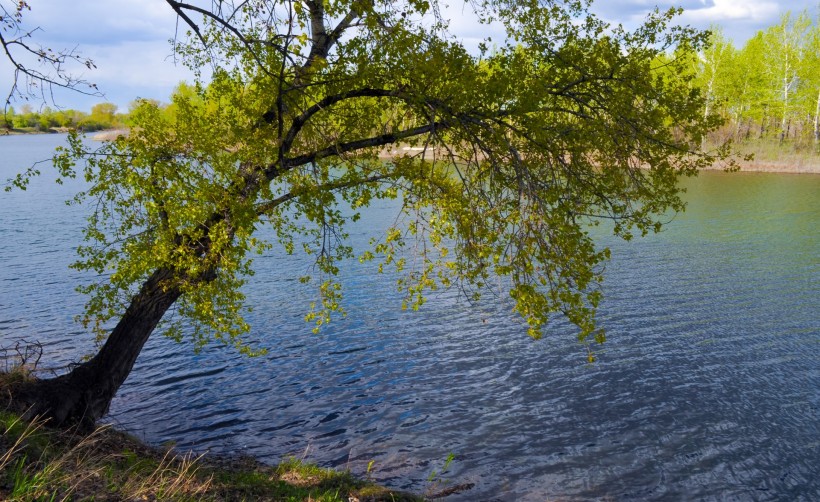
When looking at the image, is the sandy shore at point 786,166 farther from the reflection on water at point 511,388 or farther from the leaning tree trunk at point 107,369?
the leaning tree trunk at point 107,369

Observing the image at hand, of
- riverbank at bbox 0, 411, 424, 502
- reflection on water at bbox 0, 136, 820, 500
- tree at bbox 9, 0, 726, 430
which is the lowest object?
reflection on water at bbox 0, 136, 820, 500

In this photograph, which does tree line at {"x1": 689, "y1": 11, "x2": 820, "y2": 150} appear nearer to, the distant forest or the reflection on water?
the distant forest

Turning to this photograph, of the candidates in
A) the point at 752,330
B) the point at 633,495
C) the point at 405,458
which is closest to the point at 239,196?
the point at 405,458

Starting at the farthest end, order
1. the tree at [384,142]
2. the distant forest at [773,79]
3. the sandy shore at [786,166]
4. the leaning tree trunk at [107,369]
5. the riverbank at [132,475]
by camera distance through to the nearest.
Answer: the distant forest at [773,79]
the sandy shore at [786,166]
the leaning tree trunk at [107,369]
the tree at [384,142]
the riverbank at [132,475]

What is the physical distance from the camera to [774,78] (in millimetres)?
61688

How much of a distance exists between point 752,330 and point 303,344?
1065cm

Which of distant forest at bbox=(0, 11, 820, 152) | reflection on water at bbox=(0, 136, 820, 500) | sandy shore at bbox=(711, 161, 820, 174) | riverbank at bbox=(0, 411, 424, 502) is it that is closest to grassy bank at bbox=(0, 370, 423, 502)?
riverbank at bbox=(0, 411, 424, 502)

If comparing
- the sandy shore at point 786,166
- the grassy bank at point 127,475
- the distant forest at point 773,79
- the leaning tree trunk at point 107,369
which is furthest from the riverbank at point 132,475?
the distant forest at point 773,79

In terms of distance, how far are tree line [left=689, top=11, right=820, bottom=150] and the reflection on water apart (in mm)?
46503

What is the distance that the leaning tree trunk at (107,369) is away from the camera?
9.71 meters

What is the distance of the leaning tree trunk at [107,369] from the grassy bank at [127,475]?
0.47m

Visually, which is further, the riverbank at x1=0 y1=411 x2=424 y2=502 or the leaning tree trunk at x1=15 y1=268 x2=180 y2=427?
the leaning tree trunk at x1=15 y1=268 x2=180 y2=427

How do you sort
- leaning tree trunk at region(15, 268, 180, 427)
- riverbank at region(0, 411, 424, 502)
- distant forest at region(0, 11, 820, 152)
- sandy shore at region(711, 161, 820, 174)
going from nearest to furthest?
riverbank at region(0, 411, 424, 502) → leaning tree trunk at region(15, 268, 180, 427) → sandy shore at region(711, 161, 820, 174) → distant forest at region(0, 11, 820, 152)

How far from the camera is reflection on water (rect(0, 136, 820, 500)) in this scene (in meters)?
9.77
